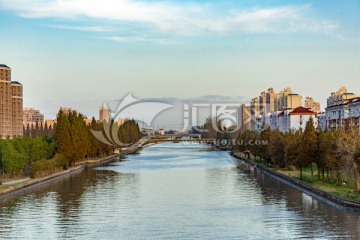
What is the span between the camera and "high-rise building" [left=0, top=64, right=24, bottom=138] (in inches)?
5492

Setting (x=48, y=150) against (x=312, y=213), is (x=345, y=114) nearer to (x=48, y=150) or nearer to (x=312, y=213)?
(x=48, y=150)

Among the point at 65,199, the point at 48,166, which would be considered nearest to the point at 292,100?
the point at 48,166

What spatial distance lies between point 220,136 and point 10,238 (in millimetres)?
127363

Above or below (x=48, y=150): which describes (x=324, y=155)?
below

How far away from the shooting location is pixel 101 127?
325 ft

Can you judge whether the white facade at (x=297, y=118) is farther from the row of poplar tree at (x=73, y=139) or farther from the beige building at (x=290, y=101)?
the row of poplar tree at (x=73, y=139)

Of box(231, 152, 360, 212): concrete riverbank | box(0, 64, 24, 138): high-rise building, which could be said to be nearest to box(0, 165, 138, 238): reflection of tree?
box(231, 152, 360, 212): concrete riverbank

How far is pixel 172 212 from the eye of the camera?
3134 cm

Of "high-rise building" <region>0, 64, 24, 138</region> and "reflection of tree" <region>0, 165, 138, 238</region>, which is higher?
"high-rise building" <region>0, 64, 24, 138</region>

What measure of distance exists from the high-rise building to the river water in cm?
9756

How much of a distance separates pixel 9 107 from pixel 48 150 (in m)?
85.4

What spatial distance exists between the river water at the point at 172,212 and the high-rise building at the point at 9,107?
320 ft

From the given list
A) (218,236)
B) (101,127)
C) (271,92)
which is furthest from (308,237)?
(271,92)

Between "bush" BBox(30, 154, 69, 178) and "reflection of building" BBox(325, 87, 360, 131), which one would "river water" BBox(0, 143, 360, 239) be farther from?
"reflection of building" BBox(325, 87, 360, 131)
